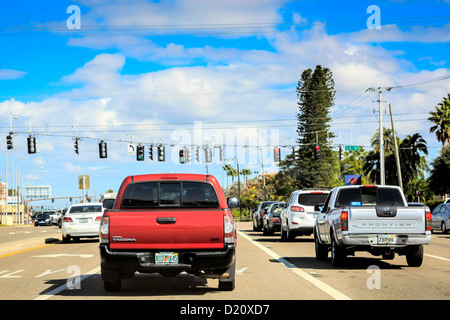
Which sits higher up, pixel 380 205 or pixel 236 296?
pixel 380 205

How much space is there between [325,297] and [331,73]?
8080 cm

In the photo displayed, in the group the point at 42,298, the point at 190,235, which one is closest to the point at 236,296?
the point at 190,235

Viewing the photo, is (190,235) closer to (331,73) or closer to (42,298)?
(42,298)

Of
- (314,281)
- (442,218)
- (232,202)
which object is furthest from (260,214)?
(232,202)

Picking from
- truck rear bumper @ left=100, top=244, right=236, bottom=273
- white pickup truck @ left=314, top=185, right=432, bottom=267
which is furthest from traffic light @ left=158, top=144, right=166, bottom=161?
truck rear bumper @ left=100, top=244, right=236, bottom=273

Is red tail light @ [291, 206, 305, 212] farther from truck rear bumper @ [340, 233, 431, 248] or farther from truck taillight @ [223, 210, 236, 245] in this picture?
truck taillight @ [223, 210, 236, 245]

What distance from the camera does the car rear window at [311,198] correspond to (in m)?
24.8

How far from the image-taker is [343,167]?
399 ft

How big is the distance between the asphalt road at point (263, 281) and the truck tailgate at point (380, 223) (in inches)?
34.2

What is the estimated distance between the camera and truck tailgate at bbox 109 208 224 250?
10.3 meters

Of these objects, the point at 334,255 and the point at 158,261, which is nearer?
the point at 158,261

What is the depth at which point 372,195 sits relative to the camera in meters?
16.4

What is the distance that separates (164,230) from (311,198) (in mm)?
15267

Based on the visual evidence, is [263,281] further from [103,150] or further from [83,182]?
[83,182]
